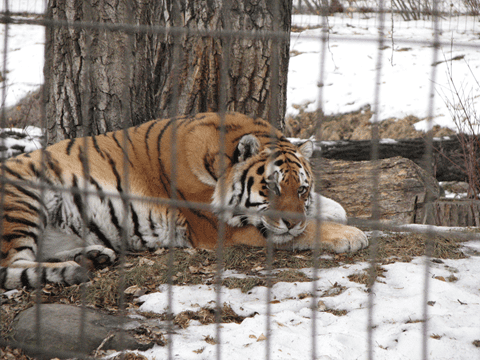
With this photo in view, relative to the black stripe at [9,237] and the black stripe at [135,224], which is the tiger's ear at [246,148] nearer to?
the black stripe at [135,224]

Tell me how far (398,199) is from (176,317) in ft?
7.89

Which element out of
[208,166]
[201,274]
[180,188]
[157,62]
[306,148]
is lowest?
[201,274]

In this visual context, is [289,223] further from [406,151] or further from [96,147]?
[406,151]

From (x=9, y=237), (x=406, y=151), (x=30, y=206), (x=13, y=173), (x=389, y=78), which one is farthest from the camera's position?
(x=389, y=78)

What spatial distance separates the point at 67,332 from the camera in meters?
1.89

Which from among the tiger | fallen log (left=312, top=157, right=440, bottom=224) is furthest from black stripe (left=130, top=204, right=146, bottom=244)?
fallen log (left=312, top=157, right=440, bottom=224)

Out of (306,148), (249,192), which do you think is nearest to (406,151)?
(306,148)

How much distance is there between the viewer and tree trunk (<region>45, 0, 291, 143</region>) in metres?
3.34

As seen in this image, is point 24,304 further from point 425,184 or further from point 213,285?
point 425,184

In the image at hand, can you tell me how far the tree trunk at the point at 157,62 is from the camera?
11.0 feet

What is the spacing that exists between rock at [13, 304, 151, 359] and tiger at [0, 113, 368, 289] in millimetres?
603

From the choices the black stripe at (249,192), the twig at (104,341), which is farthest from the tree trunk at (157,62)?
the twig at (104,341)

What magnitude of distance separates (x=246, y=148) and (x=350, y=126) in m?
5.92

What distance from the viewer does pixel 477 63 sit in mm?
8773
